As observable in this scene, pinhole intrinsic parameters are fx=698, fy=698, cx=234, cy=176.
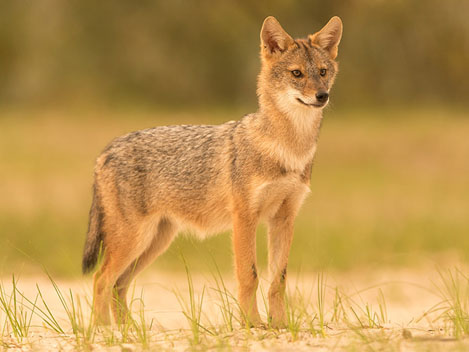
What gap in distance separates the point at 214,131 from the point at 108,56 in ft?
68.1

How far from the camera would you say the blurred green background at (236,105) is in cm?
1084

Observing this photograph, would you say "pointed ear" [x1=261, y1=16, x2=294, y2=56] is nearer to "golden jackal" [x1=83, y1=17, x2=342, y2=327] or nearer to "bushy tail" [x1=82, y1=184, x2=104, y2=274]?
"golden jackal" [x1=83, y1=17, x2=342, y2=327]

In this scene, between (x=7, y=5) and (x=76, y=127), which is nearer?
(x=76, y=127)

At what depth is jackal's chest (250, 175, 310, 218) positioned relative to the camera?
5.13 m

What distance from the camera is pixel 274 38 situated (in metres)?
5.28

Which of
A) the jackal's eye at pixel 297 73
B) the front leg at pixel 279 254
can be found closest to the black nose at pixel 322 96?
the jackal's eye at pixel 297 73

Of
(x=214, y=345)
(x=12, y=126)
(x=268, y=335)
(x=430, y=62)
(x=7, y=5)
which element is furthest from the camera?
(x=7, y=5)

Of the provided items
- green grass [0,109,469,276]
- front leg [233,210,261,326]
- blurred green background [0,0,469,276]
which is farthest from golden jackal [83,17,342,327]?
blurred green background [0,0,469,276]

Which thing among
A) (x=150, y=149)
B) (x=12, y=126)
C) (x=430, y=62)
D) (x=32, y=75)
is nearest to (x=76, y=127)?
(x=12, y=126)

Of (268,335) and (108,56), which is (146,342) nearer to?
(268,335)

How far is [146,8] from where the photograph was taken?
25.8 m

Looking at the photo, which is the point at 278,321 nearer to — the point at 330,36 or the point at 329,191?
the point at 330,36

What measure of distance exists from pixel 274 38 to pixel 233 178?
43.5 inches

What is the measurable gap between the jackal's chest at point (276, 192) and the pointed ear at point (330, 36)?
1052mm
